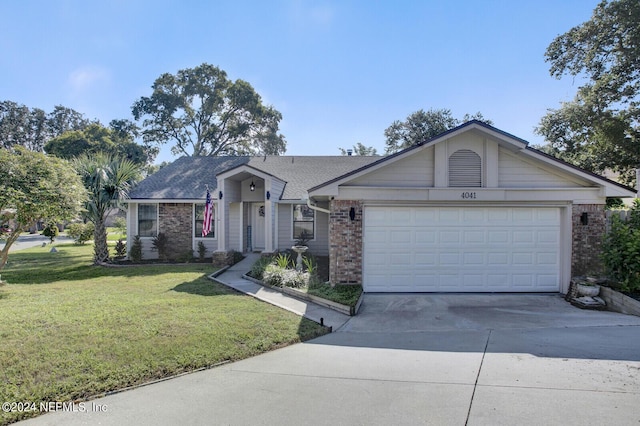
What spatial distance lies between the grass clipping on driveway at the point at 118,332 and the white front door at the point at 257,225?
6.19 m

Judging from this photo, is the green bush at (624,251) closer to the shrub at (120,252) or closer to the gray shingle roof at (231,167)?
the gray shingle roof at (231,167)

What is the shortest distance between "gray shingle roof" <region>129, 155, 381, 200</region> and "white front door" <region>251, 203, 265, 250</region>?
1.64 metres

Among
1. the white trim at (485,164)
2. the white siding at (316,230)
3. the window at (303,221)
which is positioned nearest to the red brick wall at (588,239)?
the white trim at (485,164)

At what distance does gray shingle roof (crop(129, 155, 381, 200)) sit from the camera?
1529 centimetres

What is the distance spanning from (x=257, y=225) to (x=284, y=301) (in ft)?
27.2

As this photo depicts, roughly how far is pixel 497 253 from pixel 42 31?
14455 millimetres

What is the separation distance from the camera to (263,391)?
4020 mm

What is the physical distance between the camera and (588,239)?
8.64 m

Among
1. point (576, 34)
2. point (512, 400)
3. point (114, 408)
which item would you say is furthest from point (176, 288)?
point (576, 34)

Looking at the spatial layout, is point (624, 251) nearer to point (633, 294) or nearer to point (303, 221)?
point (633, 294)

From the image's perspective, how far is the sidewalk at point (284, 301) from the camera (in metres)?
6.97

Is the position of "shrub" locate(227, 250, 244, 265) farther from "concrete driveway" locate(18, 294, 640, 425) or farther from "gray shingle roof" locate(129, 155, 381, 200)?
"concrete driveway" locate(18, 294, 640, 425)

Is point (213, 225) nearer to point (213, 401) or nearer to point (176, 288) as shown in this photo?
point (176, 288)

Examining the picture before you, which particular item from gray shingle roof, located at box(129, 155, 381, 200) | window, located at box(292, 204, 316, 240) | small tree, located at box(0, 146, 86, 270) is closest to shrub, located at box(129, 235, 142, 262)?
gray shingle roof, located at box(129, 155, 381, 200)
